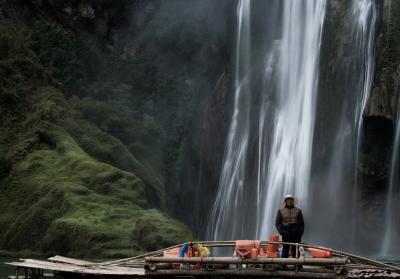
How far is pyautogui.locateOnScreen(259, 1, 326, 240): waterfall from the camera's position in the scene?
44.4 meters

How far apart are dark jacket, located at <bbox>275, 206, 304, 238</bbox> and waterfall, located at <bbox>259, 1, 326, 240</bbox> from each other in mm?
27252

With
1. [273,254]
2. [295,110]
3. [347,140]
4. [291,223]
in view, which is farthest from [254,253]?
[295,110]

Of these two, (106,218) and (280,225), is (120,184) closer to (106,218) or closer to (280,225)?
(106,218)

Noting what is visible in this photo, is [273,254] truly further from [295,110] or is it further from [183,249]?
[295,110]

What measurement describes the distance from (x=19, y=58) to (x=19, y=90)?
367 centimetres

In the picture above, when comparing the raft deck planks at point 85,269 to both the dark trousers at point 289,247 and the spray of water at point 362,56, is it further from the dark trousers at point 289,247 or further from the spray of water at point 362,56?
the spray of water at point 362,56

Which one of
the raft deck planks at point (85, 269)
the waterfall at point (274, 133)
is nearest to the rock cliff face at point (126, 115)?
the waterfall at point (274, 133)

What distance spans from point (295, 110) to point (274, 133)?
2.15 m

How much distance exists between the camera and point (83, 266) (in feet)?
57.5

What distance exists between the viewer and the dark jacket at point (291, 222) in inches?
651

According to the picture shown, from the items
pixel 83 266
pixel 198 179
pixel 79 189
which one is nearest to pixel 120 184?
pixel 79 189

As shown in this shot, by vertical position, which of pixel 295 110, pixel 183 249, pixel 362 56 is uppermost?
pixel 362 56

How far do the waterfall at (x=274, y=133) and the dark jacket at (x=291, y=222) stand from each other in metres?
27.3

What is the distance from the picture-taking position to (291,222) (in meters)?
16.6
